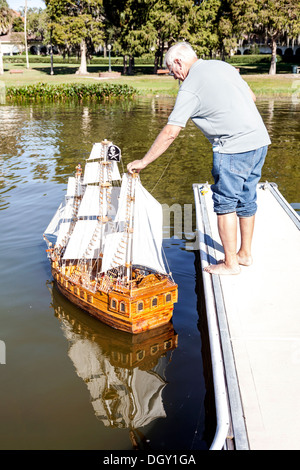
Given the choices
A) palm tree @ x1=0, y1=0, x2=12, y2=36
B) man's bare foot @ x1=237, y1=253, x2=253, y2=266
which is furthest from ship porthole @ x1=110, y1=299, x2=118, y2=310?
palm tree @ x1=0, y1=0, x2=12, y2=36

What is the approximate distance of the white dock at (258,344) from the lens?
4.06 meters

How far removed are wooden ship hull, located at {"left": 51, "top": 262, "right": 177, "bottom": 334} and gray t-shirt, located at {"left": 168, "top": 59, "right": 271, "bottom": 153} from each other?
116 inches

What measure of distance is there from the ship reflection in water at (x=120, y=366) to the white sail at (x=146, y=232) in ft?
4.34

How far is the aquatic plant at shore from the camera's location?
4459 centimetres

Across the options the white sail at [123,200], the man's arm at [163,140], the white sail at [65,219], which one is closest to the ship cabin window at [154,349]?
the white sail at [123,200]

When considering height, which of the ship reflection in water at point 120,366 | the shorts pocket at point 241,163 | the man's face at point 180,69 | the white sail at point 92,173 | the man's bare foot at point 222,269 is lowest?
the ship reflection in water at point 120,366

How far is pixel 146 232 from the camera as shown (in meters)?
8.05

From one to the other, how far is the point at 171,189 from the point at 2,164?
9318 millimetres

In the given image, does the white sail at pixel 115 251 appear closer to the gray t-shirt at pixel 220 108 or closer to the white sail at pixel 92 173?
the white sail at pixel 92 173

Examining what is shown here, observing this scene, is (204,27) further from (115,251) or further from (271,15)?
(115,251)

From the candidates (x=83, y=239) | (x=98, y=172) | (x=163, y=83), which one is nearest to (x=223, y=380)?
(x=83, y=239)

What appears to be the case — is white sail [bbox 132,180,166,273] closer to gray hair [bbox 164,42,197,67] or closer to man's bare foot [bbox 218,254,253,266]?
man's bare foot [bbox 218,254,253,266]

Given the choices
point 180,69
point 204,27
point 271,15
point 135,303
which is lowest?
point 135,303

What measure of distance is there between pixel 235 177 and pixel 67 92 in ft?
141
